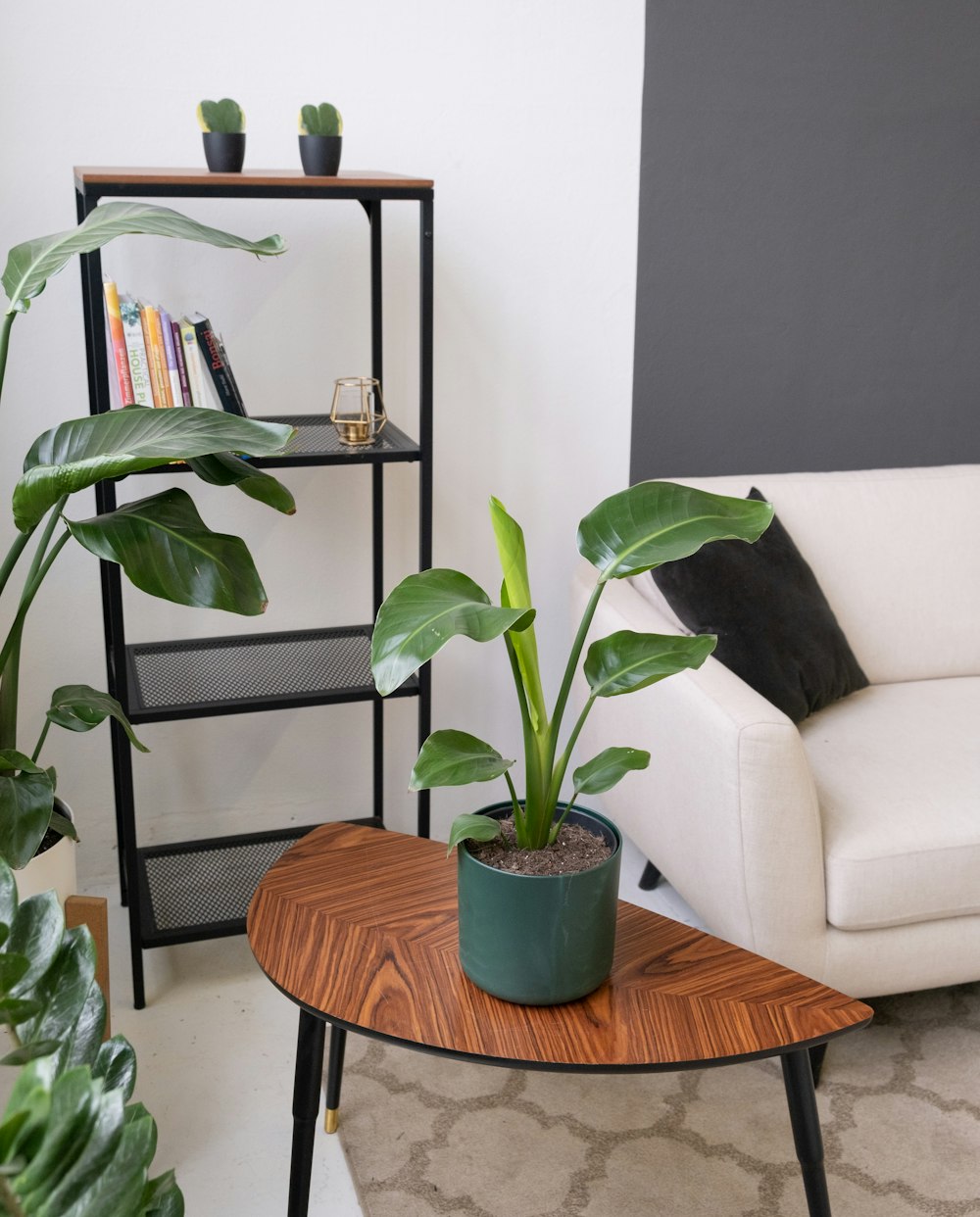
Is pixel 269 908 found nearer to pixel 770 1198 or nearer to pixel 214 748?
pixel 770 1198

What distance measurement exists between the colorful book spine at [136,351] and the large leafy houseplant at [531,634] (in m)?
0.90

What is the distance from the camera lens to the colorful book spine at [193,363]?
199cm

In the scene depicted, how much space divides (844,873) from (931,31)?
1856mm

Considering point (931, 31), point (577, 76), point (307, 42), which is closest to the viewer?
point (307, 42)

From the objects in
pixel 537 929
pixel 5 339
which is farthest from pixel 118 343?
pixel 537 929

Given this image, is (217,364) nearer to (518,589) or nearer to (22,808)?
(22,808)

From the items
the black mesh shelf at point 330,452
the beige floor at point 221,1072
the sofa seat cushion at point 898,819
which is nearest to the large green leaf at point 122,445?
the black mesh shelf at point 330,452

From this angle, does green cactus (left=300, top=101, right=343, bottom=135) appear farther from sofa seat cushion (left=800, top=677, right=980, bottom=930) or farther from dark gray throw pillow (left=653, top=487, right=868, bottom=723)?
sofa seat cushion (left=800, top=677, right=980, bottom=930)

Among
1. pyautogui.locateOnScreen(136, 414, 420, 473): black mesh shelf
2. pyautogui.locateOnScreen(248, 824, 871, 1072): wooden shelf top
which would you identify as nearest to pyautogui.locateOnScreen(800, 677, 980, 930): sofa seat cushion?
pyautogui.locateOnScreen(248, 824, 871, 1072): wooden shelf top

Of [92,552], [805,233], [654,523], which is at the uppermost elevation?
[805,233]

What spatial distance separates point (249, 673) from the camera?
2279 millimetres

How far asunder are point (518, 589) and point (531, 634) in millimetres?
69

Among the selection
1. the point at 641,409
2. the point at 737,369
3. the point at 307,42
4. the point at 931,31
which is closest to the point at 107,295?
the point at 307,42

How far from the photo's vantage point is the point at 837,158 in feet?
8.68
